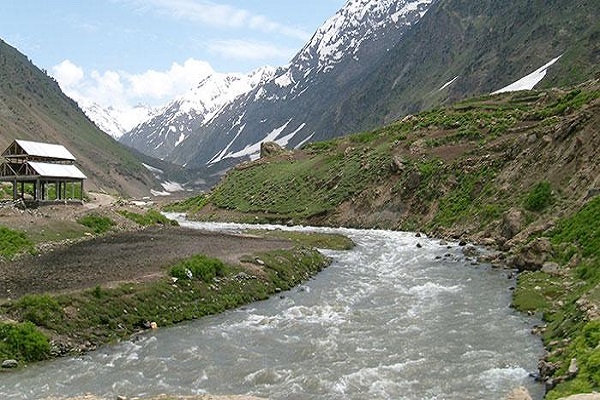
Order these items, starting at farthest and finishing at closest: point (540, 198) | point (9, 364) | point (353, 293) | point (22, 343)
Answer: point (540, 198), point (353, 293), point (22, 343), point (9, 364)

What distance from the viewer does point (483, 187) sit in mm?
64688

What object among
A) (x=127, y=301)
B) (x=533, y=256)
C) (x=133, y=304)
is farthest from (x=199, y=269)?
(x=533, y=256)

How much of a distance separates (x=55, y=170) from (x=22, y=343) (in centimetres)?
4571

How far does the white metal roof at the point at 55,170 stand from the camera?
6331 cm

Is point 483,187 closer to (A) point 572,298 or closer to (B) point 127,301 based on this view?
(A) point 572,298

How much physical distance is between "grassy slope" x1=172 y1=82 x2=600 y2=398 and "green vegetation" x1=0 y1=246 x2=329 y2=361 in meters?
15.5

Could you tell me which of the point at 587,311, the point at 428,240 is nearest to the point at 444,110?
the point at 428,240

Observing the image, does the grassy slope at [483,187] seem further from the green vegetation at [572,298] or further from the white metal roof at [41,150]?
the white metal roof at [41,150]

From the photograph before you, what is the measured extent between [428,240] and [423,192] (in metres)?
15.6

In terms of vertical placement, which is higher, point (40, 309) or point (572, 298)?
point (572, 298)

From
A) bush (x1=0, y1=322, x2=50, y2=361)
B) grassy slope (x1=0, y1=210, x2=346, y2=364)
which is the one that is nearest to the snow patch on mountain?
grassy slope (x1=0, y1=210, x2=346, y2=364)

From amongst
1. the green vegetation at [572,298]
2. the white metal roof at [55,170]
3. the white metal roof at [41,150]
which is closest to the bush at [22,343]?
the green vegetation at [572,298]

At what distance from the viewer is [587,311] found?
2309 cm

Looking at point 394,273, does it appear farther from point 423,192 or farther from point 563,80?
point 563,80
